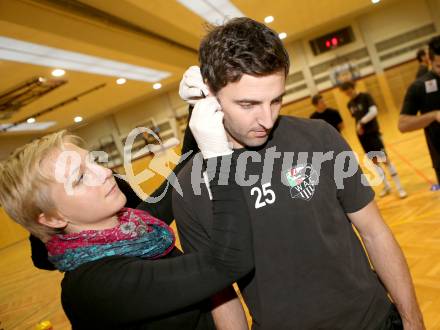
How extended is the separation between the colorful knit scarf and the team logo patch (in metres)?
0.65

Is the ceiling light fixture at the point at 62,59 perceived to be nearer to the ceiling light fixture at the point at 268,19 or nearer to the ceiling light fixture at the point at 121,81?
the ceiling light fixture at the point at 121,81

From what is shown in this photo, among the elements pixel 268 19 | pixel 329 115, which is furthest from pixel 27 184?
pixel 268 19

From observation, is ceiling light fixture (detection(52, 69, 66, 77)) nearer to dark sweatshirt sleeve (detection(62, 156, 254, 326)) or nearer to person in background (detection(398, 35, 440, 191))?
person in background (detection(398, 35, 440, 191))

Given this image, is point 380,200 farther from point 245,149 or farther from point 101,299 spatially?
point 101,299

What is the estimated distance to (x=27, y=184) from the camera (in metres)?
1.36

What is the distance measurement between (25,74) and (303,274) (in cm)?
973

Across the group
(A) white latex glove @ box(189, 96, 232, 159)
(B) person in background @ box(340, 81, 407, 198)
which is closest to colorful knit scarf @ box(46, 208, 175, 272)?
(A) white latex glove @ box(189, 96, 232, 159)

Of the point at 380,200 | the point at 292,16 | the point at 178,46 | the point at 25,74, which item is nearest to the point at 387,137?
the point at 292,16

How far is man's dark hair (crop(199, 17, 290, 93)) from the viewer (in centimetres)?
145

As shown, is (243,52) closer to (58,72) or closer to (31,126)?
(58,72)

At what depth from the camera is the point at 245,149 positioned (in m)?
1.55

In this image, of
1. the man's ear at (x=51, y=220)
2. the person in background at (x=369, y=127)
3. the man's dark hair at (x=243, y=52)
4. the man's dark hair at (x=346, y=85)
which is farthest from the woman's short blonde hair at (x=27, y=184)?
the man's dark hair at (x=346, y=85)

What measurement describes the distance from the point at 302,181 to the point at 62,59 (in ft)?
29.2

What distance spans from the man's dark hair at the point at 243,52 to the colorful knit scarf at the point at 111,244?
753mm
